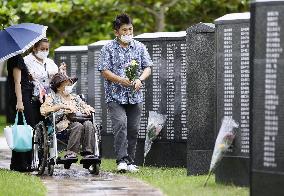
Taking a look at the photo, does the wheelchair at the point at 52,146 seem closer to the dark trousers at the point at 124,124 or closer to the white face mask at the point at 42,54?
the dark trousers at the point at 124,124

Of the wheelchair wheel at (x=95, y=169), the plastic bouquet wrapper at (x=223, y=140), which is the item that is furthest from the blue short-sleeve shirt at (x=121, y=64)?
the plastic bouquet wrapper at (x=223, y=140)

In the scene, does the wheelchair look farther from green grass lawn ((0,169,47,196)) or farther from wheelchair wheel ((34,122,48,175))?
green grass lawn ((0,169,47,196))

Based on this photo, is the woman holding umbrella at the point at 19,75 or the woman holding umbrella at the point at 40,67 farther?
the woman holding umbrella at the point at 40,67

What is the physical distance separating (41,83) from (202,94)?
7.68 ft

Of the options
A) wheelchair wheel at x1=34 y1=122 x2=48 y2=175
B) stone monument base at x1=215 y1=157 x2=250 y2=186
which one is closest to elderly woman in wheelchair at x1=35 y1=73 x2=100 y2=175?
wheelchair wheel at x1=34 y1=122 x2=48 y2=175

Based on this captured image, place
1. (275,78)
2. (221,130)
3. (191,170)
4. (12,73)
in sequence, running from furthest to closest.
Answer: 1. (12,73)
2. (191,170)
3. (221,130)
4. (275,78)

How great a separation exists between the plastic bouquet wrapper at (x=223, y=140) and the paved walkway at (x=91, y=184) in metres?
0.65

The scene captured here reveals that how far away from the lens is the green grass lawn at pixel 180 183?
12527 millimetres

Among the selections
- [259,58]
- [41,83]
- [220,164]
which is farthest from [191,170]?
[259,58]

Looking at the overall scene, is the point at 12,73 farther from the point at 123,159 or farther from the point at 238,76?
the point at 238,76

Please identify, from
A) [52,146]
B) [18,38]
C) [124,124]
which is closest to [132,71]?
[124,124]

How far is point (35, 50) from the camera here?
16297 millimetres

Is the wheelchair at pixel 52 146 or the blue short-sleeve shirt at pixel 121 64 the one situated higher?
the blue short-sleeve shirt at pixel 121 64

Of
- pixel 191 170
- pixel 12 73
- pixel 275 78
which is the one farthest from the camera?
pixel 12 73
